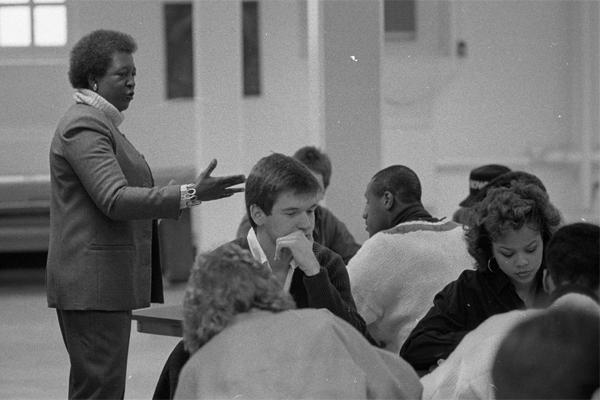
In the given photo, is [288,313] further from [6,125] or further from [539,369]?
[6,125]

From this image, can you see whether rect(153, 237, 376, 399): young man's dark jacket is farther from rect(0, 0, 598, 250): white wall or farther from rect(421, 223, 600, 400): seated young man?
rect(0, 0, 598, 250): white wall

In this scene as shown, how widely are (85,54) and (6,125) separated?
8.47 metres

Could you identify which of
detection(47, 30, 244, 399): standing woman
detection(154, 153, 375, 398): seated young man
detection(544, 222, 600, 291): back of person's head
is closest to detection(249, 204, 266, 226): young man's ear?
→ detection(154, 153, 375, 398): seated young man

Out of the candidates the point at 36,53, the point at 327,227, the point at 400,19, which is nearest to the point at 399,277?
the point at 327,227

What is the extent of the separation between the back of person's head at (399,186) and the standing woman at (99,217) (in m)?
0.87

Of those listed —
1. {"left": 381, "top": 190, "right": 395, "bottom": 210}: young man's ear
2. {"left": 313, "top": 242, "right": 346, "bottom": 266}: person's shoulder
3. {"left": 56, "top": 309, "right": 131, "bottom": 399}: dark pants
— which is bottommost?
{"left": 56, "top": 309, "right": 131, "bottom": 399}: dark pants

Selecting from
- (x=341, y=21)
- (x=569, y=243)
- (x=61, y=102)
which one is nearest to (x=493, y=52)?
(x=61, y=102)

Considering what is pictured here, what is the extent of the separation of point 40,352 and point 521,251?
4884 millimetres

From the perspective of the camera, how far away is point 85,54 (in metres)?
3.46

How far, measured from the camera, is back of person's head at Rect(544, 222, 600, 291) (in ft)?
7.51

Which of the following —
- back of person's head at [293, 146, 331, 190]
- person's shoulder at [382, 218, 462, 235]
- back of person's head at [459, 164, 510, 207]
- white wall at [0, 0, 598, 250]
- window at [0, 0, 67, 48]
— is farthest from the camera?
window at [0, 0, 67, 48]

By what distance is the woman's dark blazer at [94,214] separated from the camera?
3.27m

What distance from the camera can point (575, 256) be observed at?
7.63 ft

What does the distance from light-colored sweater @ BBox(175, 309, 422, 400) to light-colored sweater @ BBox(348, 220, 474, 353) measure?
1.44 m
